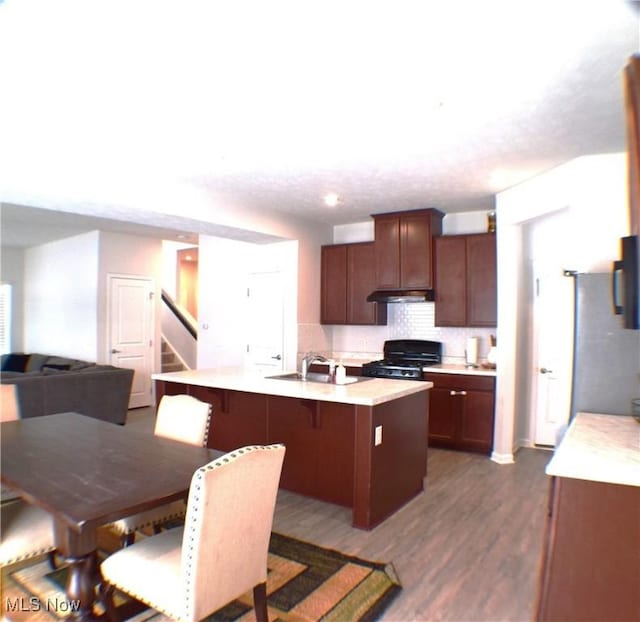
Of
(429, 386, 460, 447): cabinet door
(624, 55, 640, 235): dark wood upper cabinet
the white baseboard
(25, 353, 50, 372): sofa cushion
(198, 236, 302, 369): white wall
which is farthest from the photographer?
(25, 353, 50, 372): sofa cushion

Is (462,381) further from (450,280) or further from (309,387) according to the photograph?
(309,387)

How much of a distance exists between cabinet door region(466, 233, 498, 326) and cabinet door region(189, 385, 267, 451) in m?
2.60

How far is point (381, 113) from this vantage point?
274 centimetres

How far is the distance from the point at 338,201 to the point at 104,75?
281 cm

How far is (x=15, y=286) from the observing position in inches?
330

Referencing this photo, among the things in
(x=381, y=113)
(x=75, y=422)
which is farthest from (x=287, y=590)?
(x=381, y=113)

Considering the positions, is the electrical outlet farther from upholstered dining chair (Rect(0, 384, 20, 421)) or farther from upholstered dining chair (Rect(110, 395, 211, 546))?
upholstered dining chair (Rect(0, 384, 20, 421))

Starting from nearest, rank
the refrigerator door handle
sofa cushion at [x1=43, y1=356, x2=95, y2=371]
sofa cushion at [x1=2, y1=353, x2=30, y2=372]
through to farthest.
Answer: the refrigerator door handle
sofa cushion at [x1=43, y1=356, x2=95, y2=371]
sofa cushion at [x1=2, y1=353, x2=30, y2=372]

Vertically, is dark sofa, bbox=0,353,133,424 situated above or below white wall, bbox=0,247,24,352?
below

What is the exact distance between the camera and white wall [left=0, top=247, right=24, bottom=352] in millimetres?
8242

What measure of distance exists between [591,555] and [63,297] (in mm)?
7803

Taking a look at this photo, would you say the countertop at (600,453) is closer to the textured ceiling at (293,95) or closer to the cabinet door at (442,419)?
the textured ceiling at (293,95)

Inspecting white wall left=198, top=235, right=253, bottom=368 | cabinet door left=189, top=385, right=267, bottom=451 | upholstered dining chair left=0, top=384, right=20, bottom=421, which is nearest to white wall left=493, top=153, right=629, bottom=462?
cabinet door left=189, top=385, right=267, bottom=451

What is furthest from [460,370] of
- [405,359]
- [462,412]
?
[405,359]
